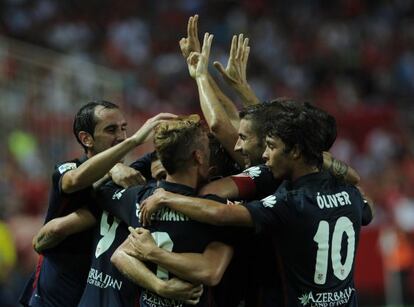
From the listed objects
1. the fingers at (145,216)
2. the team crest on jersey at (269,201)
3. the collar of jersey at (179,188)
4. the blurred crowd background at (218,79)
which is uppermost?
the blurred crowd background at (218,79)

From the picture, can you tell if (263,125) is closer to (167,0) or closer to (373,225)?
(373,225)

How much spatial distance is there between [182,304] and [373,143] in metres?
13.5

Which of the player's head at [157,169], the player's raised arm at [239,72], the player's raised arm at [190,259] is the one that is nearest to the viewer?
the player's raised arm at [190,259]

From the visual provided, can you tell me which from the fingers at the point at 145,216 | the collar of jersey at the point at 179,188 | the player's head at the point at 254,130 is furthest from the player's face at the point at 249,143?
the fingers at the point at 145,216

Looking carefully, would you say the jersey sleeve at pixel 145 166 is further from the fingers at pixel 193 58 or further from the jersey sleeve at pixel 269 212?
the jersey sleeve at pixel 269 212

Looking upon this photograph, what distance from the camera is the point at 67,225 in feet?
20.4

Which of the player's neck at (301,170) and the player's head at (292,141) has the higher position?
the player's head at (292,141)

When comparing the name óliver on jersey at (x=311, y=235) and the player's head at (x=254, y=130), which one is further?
the player's head at (x=254, y=130)

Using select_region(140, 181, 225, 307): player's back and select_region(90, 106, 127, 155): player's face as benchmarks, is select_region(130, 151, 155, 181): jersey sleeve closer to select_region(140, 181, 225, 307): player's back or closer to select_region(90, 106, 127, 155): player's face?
select_region(90, 106, 127, 155): player's face

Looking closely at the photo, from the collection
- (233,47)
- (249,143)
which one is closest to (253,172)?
(249,143)

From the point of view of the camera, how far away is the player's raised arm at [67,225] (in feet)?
20.4

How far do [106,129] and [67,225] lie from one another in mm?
665

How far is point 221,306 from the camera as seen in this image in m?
5.85

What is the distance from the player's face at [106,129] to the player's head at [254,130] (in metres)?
0.81
